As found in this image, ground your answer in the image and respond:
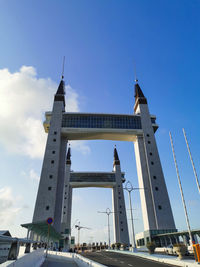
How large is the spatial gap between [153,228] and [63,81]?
5132 cm

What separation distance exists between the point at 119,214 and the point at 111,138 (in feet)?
106

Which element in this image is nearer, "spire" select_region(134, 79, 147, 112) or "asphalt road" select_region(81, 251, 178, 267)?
"asphalt road" select_region(81, 251, 178, 267)

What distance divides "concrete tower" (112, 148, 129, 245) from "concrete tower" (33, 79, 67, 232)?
33427 mm

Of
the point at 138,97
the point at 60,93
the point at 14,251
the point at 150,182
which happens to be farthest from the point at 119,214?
the point at 14,251

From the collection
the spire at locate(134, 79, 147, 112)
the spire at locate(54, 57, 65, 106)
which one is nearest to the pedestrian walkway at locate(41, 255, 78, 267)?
the spire at locate(54, 57, 65, 106)

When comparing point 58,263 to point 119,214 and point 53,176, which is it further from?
point 119,214

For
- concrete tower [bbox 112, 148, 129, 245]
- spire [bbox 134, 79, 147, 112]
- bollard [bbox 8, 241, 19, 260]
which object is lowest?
bollard [bbox 8, 241, 19, 260]

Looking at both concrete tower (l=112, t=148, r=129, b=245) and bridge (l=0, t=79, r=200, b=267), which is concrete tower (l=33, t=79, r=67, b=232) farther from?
concrete tower (l=112, t=148, r=129, b=245)

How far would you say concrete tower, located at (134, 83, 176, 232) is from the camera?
1768 inches

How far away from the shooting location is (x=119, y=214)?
7400 centimetres

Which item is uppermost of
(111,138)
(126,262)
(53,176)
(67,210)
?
Result: (111,138)

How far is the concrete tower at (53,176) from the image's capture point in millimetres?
44037

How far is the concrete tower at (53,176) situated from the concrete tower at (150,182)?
20.2m

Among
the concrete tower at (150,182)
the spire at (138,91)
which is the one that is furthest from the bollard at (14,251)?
the spire at (138,91)
